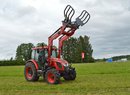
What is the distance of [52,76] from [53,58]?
142cm

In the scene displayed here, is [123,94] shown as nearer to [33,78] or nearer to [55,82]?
[55,82]

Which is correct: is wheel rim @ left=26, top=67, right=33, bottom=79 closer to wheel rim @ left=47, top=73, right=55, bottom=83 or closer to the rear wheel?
the rear wheel

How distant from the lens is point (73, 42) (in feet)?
394

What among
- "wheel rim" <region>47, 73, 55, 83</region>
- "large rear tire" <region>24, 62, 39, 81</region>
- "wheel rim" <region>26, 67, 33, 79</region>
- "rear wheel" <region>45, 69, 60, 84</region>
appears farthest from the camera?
"wheel rim" <region>26, 67, 33, 79</region>

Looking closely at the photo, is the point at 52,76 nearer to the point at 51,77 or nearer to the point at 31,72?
the point at 51,77

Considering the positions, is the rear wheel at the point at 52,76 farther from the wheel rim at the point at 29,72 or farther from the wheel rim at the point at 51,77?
the wheel rim at the point at 29,72

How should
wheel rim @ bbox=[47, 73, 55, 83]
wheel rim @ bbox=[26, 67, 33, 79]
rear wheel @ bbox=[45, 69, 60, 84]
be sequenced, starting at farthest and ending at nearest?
wheel rim @ bbox=[26, 67, 33, 79], wheel rim @ bbox=[47, 73, 55, 83], rear wheel @ bbox=[45, 69, 60, 84]

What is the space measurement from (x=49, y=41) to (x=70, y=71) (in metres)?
2.29

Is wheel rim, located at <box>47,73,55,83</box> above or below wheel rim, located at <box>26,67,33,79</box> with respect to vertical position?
below

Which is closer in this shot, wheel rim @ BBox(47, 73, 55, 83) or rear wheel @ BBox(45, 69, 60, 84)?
rear wheel @ BBox(45, 69, 60, 84)

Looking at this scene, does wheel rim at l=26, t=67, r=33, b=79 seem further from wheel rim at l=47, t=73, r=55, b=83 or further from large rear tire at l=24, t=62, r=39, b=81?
wheel rim at l=47, t=73, r=55, b=83

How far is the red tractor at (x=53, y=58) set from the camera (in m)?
19.0

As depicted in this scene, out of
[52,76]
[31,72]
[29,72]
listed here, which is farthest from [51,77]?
[29,72]

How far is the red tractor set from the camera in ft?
62.4
